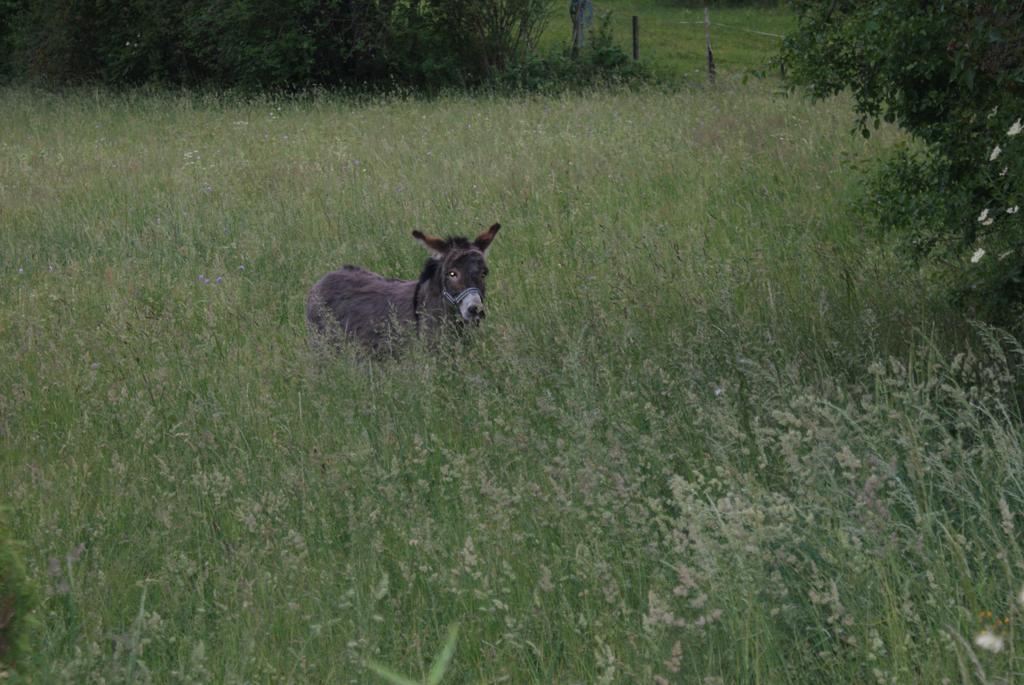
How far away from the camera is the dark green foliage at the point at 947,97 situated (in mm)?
5117

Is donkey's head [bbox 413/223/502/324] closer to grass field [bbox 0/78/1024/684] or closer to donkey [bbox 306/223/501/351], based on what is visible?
donkey [bbox 306/223/501/351]

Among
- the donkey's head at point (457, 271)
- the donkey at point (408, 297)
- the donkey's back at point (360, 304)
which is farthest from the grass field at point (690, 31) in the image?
the donkey's head at point (457, 271)

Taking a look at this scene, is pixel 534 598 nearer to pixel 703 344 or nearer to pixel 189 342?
pixel 703 344

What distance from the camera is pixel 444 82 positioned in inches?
998

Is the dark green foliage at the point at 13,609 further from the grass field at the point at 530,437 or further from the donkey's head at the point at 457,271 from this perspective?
the donkey's head at the point at 457,271

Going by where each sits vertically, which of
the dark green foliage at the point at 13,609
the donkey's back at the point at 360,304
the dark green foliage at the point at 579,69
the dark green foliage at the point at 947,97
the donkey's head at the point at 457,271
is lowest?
the dark green foliage at the point at 579,69

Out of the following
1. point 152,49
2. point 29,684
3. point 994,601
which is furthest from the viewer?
point 152,49

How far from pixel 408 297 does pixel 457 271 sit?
696 millimetres

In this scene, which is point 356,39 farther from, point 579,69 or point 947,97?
point 947,97

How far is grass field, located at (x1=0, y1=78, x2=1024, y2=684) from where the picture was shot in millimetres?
3418

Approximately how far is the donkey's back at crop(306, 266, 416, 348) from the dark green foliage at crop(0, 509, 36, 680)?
444 centimetres

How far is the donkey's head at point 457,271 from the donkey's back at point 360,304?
0.34 metres

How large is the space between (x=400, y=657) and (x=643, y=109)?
1288 cm

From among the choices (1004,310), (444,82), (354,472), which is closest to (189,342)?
(354,472)
